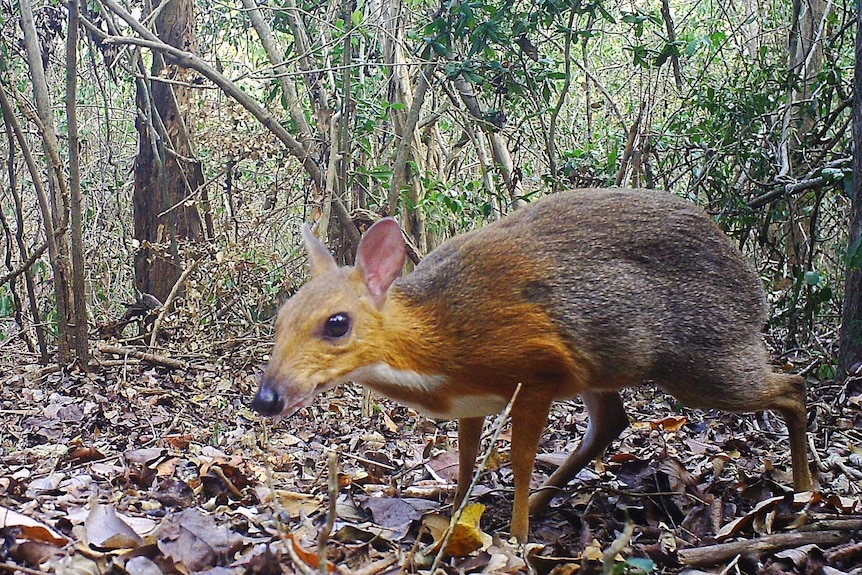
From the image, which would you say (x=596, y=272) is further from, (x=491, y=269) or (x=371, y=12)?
(x=371, y=12)

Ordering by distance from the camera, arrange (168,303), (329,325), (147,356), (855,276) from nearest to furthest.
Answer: (329,325) → (855,276) → (147,356) → (168,303)

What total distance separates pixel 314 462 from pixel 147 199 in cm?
404

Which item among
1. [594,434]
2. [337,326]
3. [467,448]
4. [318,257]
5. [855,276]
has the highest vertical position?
[318,257]

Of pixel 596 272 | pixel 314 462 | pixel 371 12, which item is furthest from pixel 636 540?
pixel 371 12

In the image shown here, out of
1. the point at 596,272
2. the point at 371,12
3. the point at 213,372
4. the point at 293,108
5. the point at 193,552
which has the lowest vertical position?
the point at 213,372

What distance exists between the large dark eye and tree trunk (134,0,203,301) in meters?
4.77

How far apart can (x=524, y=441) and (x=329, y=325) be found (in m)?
0.78

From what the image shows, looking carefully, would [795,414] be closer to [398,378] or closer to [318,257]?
[398,378]

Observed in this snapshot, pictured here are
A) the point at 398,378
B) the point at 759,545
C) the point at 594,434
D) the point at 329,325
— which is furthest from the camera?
the point at 594,434

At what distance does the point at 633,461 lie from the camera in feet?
12.8

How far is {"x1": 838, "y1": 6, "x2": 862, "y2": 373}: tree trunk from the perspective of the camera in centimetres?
→ 450

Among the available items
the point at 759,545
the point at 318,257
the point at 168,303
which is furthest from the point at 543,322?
the point at 168,303

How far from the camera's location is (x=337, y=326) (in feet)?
9.82

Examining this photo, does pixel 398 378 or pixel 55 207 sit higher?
pixel 55 207
